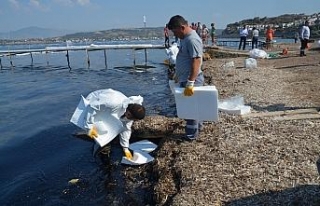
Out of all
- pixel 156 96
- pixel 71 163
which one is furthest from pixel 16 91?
pixel 71 163

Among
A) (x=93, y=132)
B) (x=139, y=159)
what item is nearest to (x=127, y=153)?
(x=139, y=159)

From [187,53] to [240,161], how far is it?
184 cm

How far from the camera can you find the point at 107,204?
4973 millimetres

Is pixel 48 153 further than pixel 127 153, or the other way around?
pixel 48 153

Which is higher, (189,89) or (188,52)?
(188,52)

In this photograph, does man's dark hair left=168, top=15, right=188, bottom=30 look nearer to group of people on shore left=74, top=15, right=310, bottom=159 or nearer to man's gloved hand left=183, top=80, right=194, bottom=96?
group of people on shore left=74, top=15, right=310, bottom=159

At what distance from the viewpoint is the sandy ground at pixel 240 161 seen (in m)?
4.01

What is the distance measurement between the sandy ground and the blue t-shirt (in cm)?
117

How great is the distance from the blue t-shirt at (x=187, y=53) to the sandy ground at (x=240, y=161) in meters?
1.17

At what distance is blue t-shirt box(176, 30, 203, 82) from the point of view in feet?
17.3

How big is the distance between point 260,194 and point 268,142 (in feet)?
5.29

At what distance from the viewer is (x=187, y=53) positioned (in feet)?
17.8

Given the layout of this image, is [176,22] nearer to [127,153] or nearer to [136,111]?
[136,111]

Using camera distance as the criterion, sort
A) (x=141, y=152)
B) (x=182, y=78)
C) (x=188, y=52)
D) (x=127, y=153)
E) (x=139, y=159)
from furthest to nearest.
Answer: (x=141, y=152) → (x=127, y=153) → (x=139, y=159) → (x=182, y=78) → (x=188, y=52)
